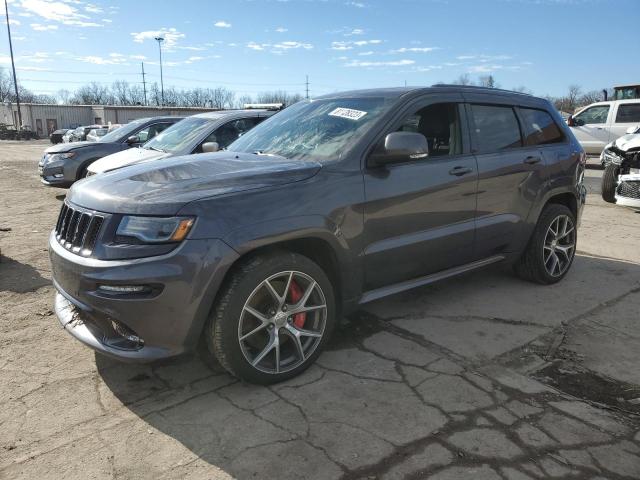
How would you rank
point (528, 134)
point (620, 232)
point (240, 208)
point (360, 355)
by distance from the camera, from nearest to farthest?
point (240, 208) → point (360, 355) → point (528, 134) → point (620, 232)

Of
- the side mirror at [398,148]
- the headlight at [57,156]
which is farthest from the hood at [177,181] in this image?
the headlight at [57,156]

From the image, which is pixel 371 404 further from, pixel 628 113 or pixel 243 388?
pixel 628 113

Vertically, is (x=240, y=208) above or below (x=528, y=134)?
below

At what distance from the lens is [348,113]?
12.6 feet

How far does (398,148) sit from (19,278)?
13.2 feet

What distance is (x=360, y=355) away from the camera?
3.58 m

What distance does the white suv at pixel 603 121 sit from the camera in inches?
603

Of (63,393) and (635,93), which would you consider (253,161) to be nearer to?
(63,393)

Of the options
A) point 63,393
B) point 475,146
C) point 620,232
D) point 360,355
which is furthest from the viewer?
point 620,232

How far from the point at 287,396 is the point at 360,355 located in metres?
0.73

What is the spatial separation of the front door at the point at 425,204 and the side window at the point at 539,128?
95 centimetres

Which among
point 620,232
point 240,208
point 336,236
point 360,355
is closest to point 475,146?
point 336,236

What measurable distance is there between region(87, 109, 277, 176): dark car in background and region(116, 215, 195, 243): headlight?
4.86 metres

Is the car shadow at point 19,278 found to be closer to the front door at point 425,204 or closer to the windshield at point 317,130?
the windshield at point 317,130
